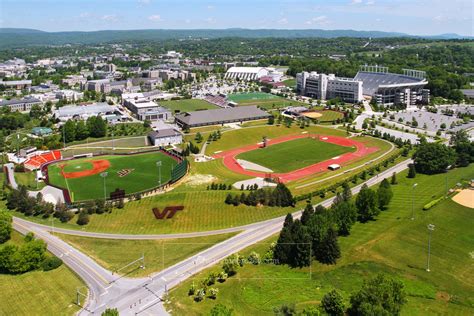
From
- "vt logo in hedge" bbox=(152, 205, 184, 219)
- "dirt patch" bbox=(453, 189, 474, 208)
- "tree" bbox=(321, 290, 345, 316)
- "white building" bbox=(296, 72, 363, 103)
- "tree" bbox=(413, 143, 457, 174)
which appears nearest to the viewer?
"tree" bbox=(321, 290, 345, 316)

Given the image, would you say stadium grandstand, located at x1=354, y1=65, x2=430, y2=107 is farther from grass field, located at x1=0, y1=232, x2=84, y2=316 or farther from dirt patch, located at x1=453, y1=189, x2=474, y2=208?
grass field, located at x1=0, y1=232, x2=84, y2=316

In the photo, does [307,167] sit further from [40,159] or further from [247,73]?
[247,73]

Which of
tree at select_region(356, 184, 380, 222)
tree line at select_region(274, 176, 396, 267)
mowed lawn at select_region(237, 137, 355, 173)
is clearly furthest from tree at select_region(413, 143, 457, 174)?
tree line at select_region(274, 176, 396, 267)

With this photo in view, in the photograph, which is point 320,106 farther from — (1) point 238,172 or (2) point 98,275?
(2) point 98,275

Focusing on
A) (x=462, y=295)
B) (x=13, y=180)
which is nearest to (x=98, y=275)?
(x=462, y=295)

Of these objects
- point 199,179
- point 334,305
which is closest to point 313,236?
point 334,305
